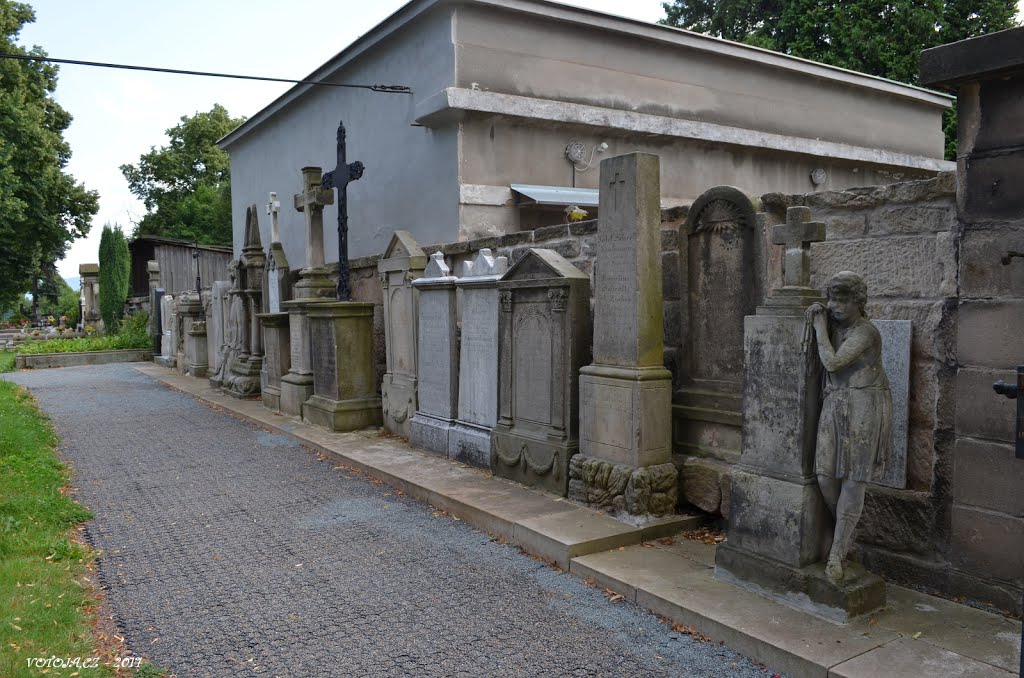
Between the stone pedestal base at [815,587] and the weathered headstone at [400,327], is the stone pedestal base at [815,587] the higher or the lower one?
the lower one

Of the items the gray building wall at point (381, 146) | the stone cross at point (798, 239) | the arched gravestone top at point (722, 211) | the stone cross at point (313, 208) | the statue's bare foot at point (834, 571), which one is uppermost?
the gray building wall at point (381, 146)

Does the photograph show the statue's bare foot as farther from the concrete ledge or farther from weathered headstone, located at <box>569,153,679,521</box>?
the concrete ledge

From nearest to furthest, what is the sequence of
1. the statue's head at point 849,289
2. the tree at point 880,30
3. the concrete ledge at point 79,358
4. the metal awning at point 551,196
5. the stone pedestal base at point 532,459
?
the statue's head at point 849,289 → the stone pedestal base at point 532,459 → the metal awning at point 551,196 → the tree at point 880,30 → the concrete ledge at point 79,358

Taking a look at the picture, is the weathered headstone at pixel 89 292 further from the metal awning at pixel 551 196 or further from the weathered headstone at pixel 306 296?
the metal awning at pixel 551 196

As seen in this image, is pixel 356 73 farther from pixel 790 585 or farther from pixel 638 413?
pixel 790 585

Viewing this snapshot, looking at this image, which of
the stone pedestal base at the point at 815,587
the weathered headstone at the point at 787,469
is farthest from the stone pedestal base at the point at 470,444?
the stone pedestal base at the point at 815,587

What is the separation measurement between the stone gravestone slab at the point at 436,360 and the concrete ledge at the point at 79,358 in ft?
51.4

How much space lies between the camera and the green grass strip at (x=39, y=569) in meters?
3.51

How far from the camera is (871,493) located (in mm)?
4270

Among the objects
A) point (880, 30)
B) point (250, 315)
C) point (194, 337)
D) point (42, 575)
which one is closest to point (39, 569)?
point (42, 575)

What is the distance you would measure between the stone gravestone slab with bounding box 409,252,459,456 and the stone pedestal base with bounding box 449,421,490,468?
12cm

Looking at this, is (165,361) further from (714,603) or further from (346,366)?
(714,603)

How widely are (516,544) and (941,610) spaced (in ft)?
8.29

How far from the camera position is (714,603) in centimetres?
387
